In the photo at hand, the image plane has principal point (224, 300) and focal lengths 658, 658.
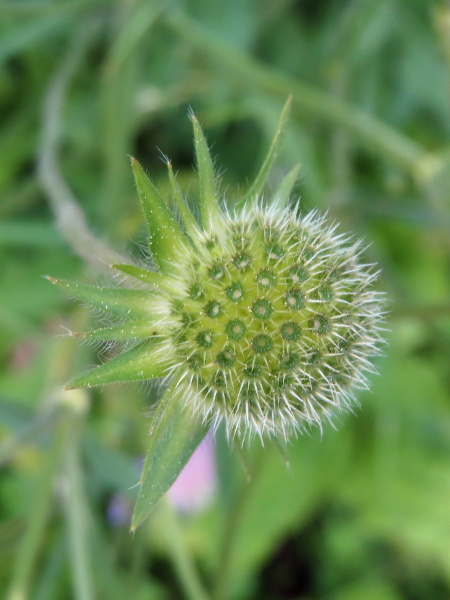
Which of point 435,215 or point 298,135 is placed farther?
point 298,135

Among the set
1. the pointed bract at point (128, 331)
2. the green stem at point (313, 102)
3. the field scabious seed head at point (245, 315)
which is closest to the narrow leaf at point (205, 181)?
Answer: the field scabious seed head at point (245, 315)

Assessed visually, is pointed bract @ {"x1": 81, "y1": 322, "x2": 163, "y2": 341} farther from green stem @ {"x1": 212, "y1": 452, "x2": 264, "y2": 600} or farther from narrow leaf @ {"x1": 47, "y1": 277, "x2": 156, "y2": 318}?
green stem @ {"x1": 212, "y1": 452, "x2": 264, "y2": 600}

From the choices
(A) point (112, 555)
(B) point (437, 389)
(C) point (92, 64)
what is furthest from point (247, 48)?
(A) point (112, 555)

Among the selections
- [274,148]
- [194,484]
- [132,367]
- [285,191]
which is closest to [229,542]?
[194,484]

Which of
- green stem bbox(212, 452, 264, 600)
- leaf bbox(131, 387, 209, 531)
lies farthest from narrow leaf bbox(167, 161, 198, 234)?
green stem bbox(212, 452, 264, 600)

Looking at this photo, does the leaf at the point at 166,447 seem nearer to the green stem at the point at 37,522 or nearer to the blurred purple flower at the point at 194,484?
the green stem at the point at 37,522

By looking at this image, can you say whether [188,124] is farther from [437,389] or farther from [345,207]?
[437,389]
